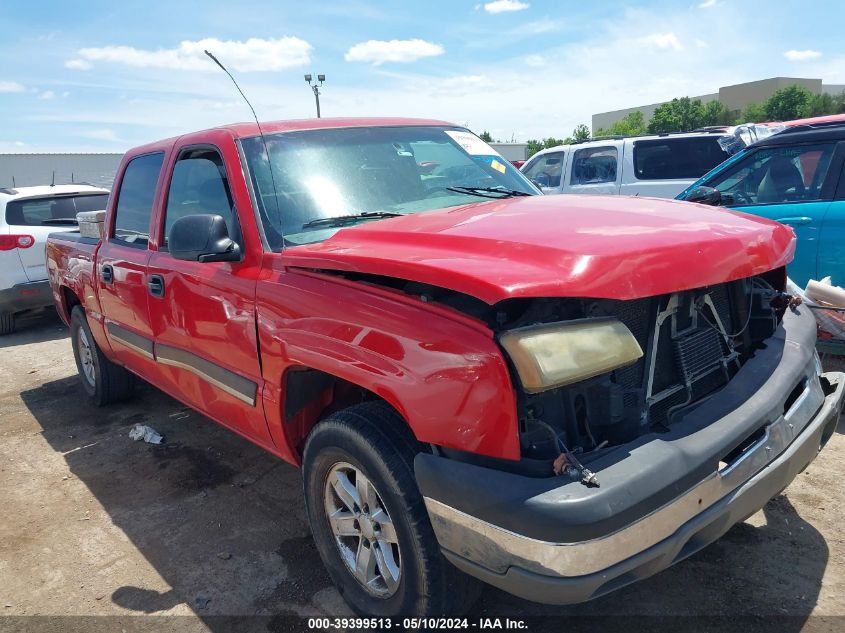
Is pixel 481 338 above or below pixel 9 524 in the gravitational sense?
above

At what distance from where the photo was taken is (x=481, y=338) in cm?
188

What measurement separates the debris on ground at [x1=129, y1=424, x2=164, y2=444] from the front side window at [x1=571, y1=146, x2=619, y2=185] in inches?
279

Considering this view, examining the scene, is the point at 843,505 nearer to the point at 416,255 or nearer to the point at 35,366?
the point at 416,255

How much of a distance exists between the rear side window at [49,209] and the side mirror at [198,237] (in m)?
5.81

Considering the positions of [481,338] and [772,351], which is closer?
[481,338]

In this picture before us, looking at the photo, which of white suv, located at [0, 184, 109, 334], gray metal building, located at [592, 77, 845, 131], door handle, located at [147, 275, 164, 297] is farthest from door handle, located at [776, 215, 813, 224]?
gray metal building, located at [592, 77, 845, 131]

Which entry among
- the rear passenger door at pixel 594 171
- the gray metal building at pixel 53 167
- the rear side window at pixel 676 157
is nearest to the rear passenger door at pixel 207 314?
the rear passenger door at pixel 594 171

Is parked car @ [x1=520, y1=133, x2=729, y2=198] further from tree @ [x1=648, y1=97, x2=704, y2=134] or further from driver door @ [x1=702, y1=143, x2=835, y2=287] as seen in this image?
tree @ [x1=648, y1=97, x2=704, y2=134]

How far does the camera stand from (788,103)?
4556cm

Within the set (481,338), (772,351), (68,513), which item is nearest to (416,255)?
(481,338)

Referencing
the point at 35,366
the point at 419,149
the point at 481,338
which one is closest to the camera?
the point at 481,338

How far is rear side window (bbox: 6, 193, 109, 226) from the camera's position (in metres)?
7.95

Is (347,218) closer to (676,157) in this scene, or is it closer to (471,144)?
(471,144)

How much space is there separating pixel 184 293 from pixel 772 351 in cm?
270
